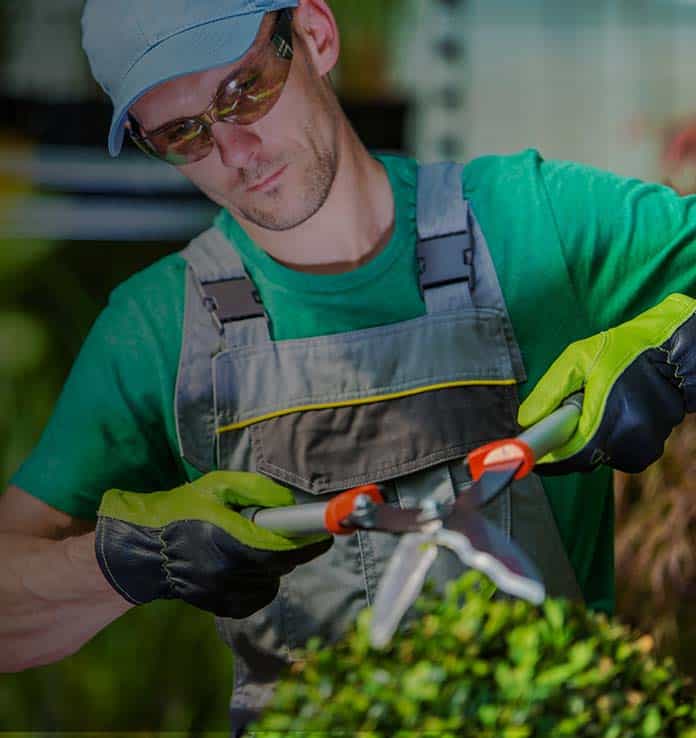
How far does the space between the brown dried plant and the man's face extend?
917mm

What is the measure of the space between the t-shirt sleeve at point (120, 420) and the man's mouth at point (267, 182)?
0.54ft

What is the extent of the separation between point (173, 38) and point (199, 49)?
36mm

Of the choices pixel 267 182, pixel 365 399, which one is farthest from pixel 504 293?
pixel 267 182

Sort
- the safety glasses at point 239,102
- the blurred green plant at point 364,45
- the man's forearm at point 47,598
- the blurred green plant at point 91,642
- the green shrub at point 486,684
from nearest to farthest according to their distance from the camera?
the green shrub at point 486,684 → the safety glasses at point 239,102 → the man's forearm at point 47,598 → the blurred green plant at point 91,642 → the blurred green plant at point 364,45

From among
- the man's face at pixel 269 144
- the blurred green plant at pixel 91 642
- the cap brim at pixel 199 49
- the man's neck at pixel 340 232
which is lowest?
the blurred green plant at pixel 91 642

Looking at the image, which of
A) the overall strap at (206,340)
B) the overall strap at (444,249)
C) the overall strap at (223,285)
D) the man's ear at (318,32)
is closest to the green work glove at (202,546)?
the overall strap at (206,340)

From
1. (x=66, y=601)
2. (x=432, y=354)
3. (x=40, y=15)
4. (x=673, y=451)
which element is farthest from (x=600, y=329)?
(x=40, y=15)

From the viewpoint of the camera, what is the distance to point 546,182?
1556 mm

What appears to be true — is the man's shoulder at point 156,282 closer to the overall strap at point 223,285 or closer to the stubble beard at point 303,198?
the overall strap at point 223,285

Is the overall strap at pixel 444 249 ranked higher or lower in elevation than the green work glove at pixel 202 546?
higher

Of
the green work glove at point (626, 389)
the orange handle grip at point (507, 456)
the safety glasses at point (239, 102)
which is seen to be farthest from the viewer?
the safety glasses at point (239, 102)

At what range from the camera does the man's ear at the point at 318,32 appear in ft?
4.78

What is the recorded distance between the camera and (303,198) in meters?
1.49

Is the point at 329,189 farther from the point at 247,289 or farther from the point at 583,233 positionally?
the point at 583,233
